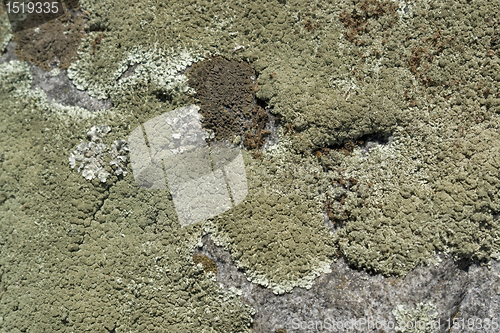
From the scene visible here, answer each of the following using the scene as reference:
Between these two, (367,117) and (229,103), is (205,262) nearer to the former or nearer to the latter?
(229,103)

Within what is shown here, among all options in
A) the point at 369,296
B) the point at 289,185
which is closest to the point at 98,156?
the point at 289,185

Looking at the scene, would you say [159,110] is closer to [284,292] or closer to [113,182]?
[113,182]

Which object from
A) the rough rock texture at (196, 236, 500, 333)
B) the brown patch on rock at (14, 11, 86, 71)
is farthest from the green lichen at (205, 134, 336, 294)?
the brown patch on rock at (14, 11, 86, 71)

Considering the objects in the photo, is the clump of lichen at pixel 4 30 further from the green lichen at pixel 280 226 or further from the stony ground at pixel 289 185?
the green lichen at pixel 280 226

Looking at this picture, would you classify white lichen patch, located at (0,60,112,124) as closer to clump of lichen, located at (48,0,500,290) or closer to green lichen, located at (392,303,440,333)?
clump of lichen, located at (48,0,500,290)

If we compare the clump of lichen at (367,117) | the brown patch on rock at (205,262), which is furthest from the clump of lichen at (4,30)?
the brown patch on rock at (205,262)
